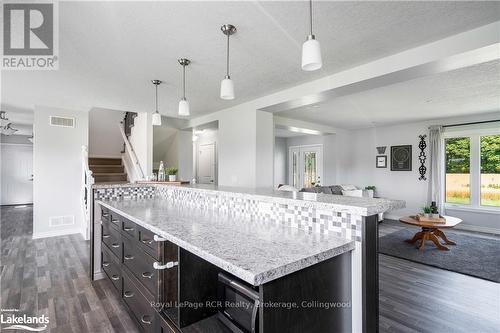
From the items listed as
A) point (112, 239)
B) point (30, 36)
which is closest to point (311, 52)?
point (112, 239)

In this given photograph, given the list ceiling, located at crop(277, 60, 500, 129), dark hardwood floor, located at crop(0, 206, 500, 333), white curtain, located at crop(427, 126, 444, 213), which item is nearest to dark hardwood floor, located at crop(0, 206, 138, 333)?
dark hardwood floor, located at crop(0, 206, 500, 333)

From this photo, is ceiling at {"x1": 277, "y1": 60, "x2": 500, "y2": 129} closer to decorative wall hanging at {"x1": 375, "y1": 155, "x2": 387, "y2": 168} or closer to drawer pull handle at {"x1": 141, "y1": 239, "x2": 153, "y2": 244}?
decorative wall hanging at {"x1": 375, "y1": 155, "x2": 387, "y2": 168}

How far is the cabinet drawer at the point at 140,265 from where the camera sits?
1608mm

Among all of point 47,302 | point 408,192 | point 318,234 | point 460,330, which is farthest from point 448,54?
point 408,192

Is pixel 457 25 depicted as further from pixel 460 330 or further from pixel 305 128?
pixel 305 128

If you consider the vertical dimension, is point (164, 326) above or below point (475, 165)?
below

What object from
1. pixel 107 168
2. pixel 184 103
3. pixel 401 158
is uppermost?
pixel 184 103

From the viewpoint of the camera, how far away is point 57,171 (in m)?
4.95

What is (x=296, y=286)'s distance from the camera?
3.52 feet

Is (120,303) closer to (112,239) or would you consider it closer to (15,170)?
(112,239)

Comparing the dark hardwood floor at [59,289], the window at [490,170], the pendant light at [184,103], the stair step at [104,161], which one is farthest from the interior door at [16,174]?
the window at [490,170]

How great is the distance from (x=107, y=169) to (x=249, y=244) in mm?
6277

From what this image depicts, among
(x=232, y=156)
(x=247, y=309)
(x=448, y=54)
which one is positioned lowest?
(x=247, y=309)

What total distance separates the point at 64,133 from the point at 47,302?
3.74 meters
